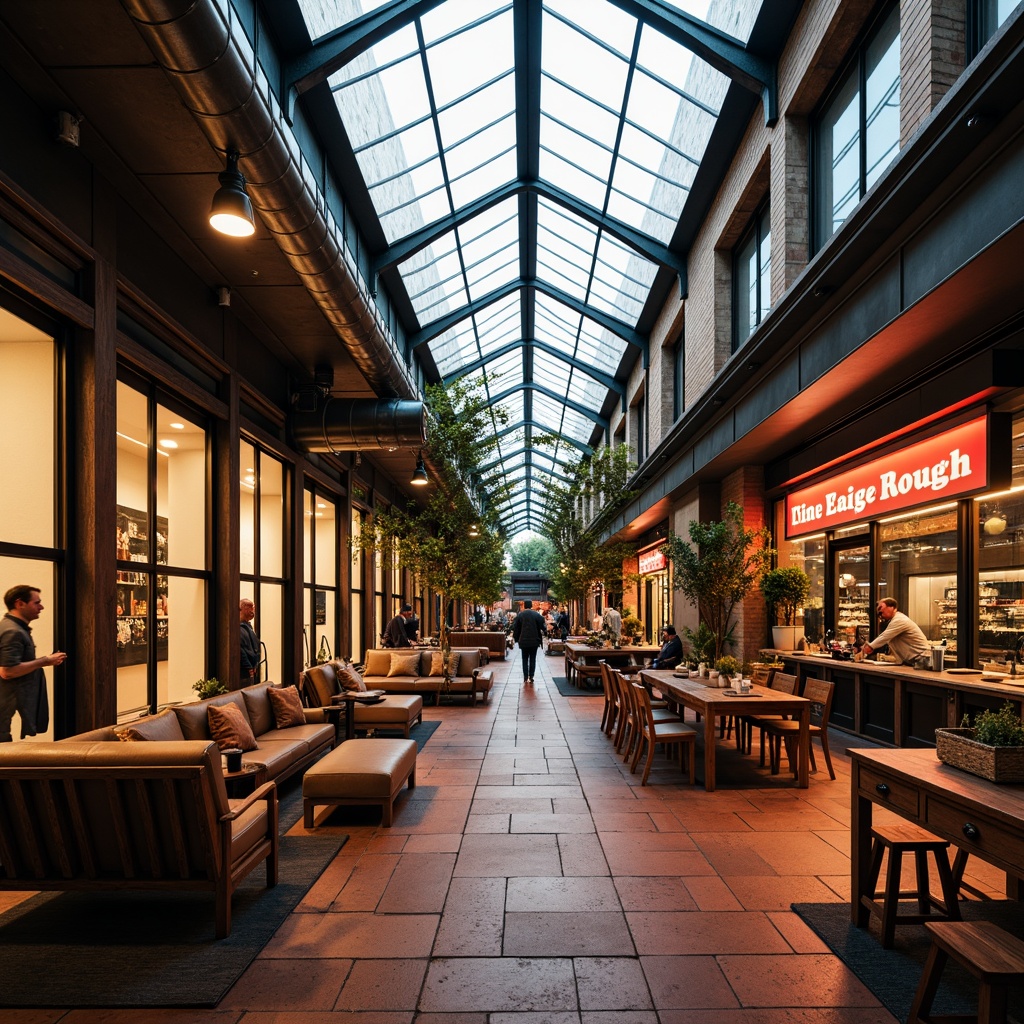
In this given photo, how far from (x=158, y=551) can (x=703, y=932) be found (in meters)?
5.06

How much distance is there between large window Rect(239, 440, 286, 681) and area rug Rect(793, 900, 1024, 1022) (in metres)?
6.21

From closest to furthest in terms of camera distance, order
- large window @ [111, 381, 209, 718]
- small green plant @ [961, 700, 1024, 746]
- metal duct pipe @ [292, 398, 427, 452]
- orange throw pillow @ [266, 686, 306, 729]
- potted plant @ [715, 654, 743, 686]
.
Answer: small green plant @ [961, 700, 1024, 746] < large window @ [111, 381, 209, 718] < orange throw pillow @ [266, 686, 306, 729] < potted plant @ [715, 654, 743, 686] < metal duct pipe @ [292, 398, 427, 452]

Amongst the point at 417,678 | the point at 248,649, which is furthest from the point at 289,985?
the point at 417,678

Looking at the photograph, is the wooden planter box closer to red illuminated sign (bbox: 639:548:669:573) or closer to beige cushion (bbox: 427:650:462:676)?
beige cushion (bbox: 427:650:462:676)

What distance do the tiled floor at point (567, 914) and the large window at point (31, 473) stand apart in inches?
86.4

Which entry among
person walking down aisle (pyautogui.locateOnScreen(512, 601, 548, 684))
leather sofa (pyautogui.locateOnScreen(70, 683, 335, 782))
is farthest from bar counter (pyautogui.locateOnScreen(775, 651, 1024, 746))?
person walking down aisle (pyautogui.locateOnScreen(512, 601, 548, 684))

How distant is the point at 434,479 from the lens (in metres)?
15.4

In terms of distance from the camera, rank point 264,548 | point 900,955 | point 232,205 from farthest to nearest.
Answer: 1. point 264,548
2. point 232,205
3. point 900,955

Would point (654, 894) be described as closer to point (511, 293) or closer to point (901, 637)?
point (901, 637)

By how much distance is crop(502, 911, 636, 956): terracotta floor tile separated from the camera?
3381 mm

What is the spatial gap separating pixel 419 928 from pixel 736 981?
4.67 ft

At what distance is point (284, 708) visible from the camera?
693 centimetres

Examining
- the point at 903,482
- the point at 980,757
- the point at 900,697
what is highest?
the point at 903,482

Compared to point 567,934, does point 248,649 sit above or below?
above
